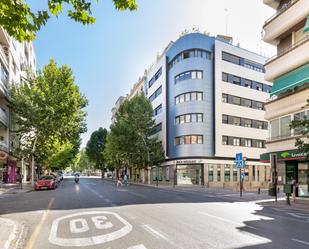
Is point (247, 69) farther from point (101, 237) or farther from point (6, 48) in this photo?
point (101, 237)

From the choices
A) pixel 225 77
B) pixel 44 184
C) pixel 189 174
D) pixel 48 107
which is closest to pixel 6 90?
pixel 48 107

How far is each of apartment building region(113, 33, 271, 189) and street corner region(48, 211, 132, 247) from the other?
122 feet

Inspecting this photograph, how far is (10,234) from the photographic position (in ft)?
Answer: 30.4

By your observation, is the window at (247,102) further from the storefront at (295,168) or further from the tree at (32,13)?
the tree at (32,13)

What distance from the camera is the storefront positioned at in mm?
26000

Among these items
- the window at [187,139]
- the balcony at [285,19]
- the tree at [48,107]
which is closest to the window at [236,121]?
the window at [187,139]

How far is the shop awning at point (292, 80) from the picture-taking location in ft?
82.1

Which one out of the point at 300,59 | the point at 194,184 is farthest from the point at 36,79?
the point at 300,59

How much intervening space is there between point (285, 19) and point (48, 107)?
27.2 m

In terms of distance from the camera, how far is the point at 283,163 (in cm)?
2945

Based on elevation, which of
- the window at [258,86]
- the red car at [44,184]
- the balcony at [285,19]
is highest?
the window at [258,86]

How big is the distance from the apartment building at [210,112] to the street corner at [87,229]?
37299mm

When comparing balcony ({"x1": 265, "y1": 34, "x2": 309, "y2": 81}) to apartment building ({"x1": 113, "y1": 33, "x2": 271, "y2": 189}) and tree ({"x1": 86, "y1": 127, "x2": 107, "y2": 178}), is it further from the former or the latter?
tree ({"x1": 86, "y1": 127, "x2": 107, "y2": 178})

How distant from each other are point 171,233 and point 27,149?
37344mm
